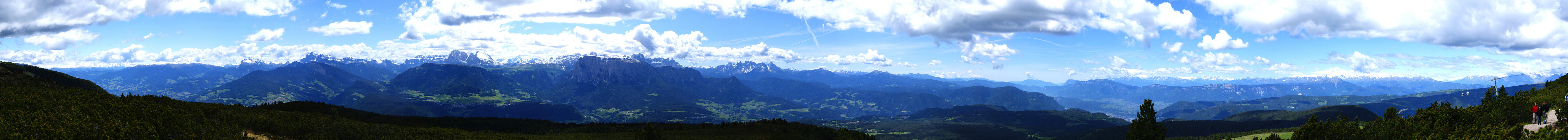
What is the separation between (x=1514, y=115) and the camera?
286 feet

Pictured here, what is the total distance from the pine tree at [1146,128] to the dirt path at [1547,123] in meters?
34.8

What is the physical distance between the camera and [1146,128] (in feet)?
297

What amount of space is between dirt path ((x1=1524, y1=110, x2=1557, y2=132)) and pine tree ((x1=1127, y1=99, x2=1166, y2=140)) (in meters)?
A: 34.8

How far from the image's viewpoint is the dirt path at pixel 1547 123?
66387mm

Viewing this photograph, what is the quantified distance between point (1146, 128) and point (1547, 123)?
130 ft

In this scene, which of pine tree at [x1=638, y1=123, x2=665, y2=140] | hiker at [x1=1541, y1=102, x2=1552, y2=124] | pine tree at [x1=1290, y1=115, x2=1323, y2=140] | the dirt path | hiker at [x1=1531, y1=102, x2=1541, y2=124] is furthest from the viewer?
pine tree at [x1=638, y1=123, x2=665, y2=140]

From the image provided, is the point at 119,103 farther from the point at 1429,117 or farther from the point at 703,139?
the point at 1429,117

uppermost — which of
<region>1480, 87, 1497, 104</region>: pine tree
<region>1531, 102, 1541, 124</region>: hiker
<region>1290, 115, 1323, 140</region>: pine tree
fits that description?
<region>1480, 87, 1497, 104</region>: pine tree

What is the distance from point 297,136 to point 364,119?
467ft

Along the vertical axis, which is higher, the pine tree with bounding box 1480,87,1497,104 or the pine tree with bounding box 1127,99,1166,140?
the pine tree with bounding box 1480,87,1497,104

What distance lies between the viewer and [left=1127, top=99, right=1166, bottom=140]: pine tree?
89.9 metres

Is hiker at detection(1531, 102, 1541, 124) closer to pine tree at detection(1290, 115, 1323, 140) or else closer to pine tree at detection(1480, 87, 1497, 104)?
pine tree at detection(1290, 115, 1323, 140)

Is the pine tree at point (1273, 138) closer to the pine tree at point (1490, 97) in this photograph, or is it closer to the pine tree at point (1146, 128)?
the pine tree at point (1146, 128)

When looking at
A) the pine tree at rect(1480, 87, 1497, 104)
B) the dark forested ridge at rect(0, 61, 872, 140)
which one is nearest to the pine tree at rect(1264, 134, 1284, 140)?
the pine tree at rect(1480, 87, 1497, 104)
